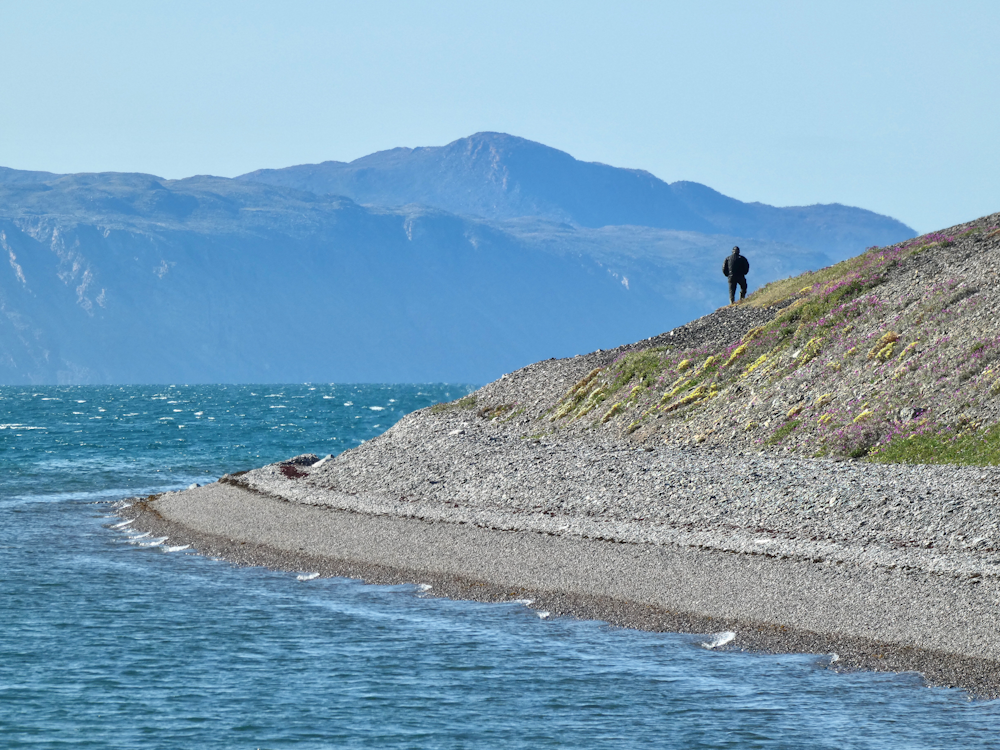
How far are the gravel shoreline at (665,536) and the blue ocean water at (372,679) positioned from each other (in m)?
1.24

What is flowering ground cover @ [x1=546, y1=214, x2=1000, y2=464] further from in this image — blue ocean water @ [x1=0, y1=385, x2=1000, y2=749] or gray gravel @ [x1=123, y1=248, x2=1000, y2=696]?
blue ocean water @ [x1=0, y1=385, x2=1000, y2=749]

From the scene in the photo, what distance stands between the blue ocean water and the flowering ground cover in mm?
15410

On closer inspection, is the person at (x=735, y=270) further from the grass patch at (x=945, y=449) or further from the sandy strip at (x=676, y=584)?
the sandy strip at (x=676, y=584)

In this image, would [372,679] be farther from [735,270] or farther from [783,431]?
[735,270]

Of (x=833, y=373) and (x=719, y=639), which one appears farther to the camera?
(x=833, y=373)

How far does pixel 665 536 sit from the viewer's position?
27750 mm

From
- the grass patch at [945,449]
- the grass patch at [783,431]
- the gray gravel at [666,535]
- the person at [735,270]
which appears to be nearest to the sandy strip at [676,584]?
the gray gravel at [666,535]

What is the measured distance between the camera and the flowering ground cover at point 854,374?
3456 cm

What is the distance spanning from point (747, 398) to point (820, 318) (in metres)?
6.58

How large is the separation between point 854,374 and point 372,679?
85.7ft

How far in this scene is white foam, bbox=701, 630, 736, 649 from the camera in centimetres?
2016

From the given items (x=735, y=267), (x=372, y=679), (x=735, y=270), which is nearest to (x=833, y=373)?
(x=735, y=270)

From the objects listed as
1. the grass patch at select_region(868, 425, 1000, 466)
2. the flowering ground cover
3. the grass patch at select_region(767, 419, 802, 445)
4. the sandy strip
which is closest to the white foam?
the sandy strip

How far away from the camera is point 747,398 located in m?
42.0
